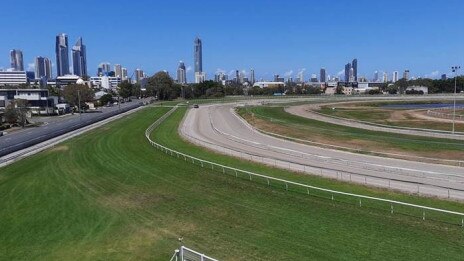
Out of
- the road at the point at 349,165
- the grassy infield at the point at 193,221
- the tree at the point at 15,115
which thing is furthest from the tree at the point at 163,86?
the grassy infield at the point at 193,221

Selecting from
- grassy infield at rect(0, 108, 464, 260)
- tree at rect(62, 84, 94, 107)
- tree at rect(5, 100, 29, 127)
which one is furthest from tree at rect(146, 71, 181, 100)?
grassy infield at rect(0, 108, 464, 260)

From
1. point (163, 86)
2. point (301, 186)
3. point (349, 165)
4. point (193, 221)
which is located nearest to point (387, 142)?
point (349, 165)

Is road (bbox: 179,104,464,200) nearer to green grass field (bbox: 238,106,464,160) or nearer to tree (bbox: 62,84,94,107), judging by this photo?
green grass field (bbox: 238,106,464,160)

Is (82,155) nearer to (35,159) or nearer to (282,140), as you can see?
(35,159)

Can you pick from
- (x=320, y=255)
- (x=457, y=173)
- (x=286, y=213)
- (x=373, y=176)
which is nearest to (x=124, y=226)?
(x=286, y=213)

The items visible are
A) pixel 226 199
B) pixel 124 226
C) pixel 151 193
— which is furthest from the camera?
pixel 151 193

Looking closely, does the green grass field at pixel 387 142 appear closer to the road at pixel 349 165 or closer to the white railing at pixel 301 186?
the road at pixel 349 165

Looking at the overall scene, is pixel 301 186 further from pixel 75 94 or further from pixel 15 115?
pixel 75 94

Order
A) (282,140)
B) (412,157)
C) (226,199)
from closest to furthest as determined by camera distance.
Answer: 1. (226,199)
2. (412,157)
3. (282,140)
